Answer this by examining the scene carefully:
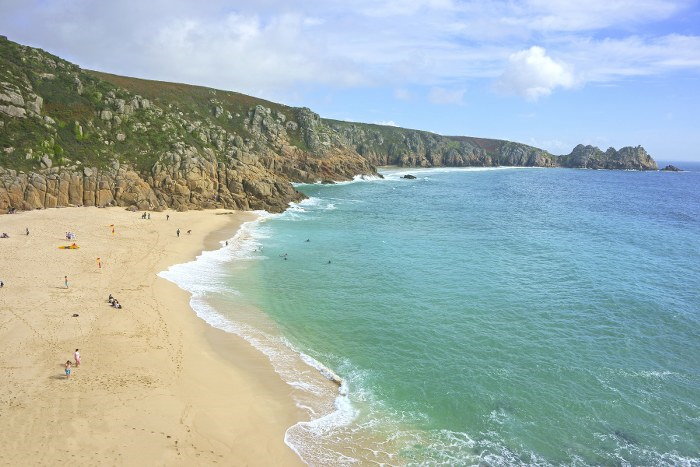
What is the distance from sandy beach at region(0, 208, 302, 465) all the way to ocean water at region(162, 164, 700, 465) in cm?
178

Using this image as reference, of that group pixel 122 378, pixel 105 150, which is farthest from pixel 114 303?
pixel 105 150

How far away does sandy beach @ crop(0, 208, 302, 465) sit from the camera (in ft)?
58.3

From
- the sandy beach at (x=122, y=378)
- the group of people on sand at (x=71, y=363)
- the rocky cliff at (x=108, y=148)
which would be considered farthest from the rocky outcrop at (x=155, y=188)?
the group of people on sand at (x=71, y=363)

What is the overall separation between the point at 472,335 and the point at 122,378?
2012 centimetres

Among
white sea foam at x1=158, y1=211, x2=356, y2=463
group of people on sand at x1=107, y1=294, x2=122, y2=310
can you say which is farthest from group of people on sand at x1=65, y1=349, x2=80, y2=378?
white sea foam at x1=158, y1=211, x2=356, y2=463

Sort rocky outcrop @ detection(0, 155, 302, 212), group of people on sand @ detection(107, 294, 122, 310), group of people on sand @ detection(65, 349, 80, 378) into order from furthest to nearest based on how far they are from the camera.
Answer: rocky outcrop @ detection(0, 155, 302, 212) < group of people on sand @ detection(107, 294, 122, 310) < group of people on sand @ detection(65, 349, 80, 378)

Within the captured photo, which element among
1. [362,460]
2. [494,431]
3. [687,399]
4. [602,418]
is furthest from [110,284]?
[687,399]

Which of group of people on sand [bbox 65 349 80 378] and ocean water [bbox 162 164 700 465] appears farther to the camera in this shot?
group of people on sand [bbox 65 349 80 378]

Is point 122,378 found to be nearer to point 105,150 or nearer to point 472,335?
point 472,335

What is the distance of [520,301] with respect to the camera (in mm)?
34344

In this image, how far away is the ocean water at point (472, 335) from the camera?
1967cm

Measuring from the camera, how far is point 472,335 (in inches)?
1131

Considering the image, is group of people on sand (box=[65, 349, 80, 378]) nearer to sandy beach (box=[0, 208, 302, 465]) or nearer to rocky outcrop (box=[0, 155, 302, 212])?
sandy beach (box=[0, 208, 302, 465])

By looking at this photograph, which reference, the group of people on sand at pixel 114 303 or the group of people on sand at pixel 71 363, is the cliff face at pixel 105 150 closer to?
the group of people on sand at pixel 114 303
